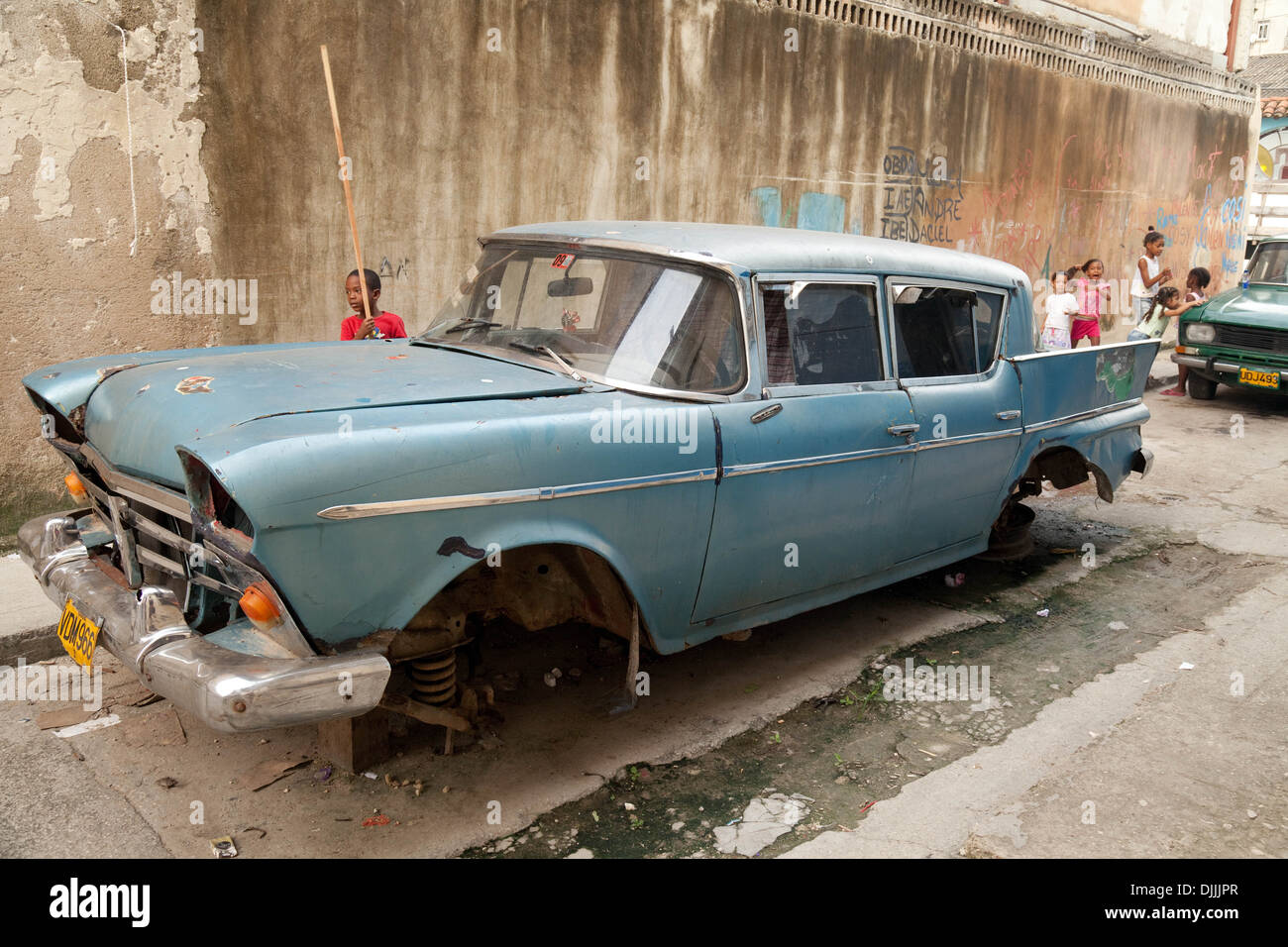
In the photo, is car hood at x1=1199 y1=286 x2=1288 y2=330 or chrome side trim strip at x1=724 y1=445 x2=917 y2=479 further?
car hood at x1=1199 y1=286 x2=1288 y2=330

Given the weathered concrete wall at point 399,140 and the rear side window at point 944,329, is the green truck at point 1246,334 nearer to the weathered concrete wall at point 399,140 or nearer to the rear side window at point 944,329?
the weathered concrete wall at point 399,140

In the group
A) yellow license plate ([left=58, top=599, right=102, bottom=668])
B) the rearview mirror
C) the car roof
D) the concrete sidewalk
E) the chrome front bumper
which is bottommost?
the concrete sidewalk

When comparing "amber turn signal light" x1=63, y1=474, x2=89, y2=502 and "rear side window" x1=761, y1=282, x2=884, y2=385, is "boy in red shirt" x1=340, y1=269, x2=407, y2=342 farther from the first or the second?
"rear side window" x1=761, y1=282, x2=884, y2=385

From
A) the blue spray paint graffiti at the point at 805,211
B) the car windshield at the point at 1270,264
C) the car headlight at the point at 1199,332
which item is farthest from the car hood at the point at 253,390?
the car windshield at the point at 1270,264

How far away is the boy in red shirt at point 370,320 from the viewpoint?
5.21m

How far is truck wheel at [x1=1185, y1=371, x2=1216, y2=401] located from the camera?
11.3 meters

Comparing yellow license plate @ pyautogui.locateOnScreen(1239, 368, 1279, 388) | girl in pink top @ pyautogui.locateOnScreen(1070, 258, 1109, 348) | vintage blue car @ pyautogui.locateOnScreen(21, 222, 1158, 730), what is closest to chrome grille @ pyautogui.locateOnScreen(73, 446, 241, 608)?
vintage blue car @ pyautogui.locateOnScreen(21, 222, 1158, 730)

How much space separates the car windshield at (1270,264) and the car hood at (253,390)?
33.9 ft

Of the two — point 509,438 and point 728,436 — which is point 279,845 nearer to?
point 509,438

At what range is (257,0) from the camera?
5781 millimetres

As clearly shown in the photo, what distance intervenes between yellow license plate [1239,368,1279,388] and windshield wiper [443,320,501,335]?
9.12 metres

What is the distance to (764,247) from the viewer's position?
3953mm

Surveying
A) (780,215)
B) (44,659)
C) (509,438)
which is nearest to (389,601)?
(509,438)

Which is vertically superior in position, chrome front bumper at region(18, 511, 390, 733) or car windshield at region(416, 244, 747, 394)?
car windshield at region(416, 244, 747, 394)
